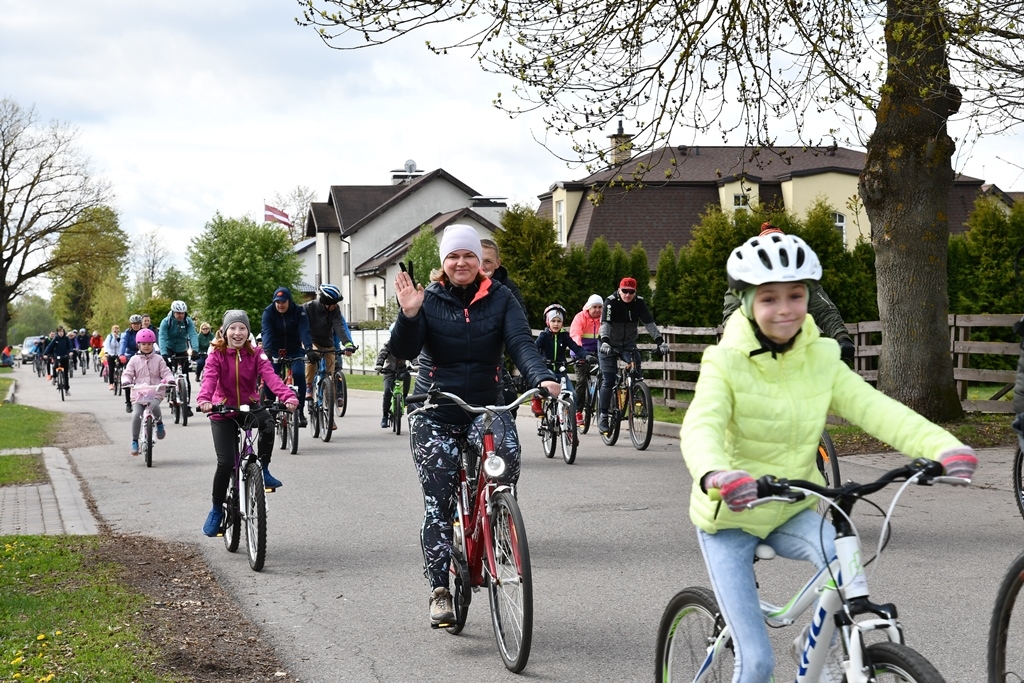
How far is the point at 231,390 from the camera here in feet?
30.0

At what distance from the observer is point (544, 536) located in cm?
915

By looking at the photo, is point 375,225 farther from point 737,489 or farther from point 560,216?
point 737,489

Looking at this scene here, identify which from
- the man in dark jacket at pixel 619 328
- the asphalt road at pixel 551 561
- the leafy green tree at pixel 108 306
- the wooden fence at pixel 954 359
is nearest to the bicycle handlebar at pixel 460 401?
the asphalt road at pixel 551 561

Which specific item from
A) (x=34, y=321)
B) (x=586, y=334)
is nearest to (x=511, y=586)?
(x=586, y=334)

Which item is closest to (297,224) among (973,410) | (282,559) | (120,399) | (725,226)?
(120,399)

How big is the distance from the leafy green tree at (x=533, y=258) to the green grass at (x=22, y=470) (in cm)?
1541

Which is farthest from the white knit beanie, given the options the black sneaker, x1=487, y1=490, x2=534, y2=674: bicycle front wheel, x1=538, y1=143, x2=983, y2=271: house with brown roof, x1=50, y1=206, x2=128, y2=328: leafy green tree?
x1=50, y1=206, x2=128, y2=328: leafy green tree

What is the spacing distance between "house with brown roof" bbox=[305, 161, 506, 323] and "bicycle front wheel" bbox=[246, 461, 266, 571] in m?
63.2

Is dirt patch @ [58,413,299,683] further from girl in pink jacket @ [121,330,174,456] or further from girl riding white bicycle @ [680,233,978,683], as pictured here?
girl in pink jacket @ [121,330,174,456]

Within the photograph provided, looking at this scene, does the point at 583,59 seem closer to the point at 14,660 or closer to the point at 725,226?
the point at 14,660

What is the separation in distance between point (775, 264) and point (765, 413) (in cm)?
44

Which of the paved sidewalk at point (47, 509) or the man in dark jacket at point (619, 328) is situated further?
the man in dark jacket at point (619, 328)

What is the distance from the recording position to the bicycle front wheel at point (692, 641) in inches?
148

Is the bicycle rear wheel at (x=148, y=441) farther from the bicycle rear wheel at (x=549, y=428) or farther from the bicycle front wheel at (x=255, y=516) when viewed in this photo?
the bicycle front wheel at (x=255, y=516)
